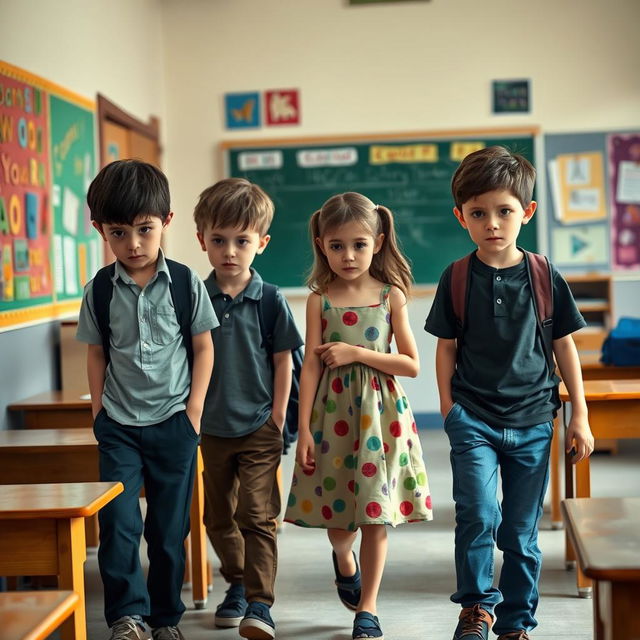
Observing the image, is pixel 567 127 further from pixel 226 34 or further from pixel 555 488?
pixel 555 488

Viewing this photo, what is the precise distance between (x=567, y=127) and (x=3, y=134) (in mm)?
3722

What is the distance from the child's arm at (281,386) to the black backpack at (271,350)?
0.12 ft

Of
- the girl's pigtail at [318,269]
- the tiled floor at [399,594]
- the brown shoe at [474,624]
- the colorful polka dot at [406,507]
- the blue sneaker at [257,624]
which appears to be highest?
the girl's pigtail at [318,269]

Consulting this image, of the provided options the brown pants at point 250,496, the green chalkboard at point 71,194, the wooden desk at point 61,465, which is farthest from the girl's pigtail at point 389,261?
the green chalkboard at point 71,194

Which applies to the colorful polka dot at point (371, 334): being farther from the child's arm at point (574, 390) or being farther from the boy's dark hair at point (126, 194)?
the boy's dark hair at point (126, 194)

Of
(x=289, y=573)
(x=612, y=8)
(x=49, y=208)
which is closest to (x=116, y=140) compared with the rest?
(x=49, y=208)

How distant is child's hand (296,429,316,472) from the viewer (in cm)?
228

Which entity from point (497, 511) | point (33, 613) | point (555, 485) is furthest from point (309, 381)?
point (555, 485)

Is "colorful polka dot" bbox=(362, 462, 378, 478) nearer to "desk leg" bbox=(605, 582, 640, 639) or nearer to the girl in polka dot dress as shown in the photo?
the girl in polka dot dress

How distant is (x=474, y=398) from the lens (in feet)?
7.04

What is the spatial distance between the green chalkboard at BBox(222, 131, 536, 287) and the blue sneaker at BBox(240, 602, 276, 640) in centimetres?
374

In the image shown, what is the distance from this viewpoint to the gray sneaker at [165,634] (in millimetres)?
2205

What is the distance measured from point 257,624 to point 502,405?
2.55 feet

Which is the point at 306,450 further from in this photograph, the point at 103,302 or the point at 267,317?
the point at 103,302
